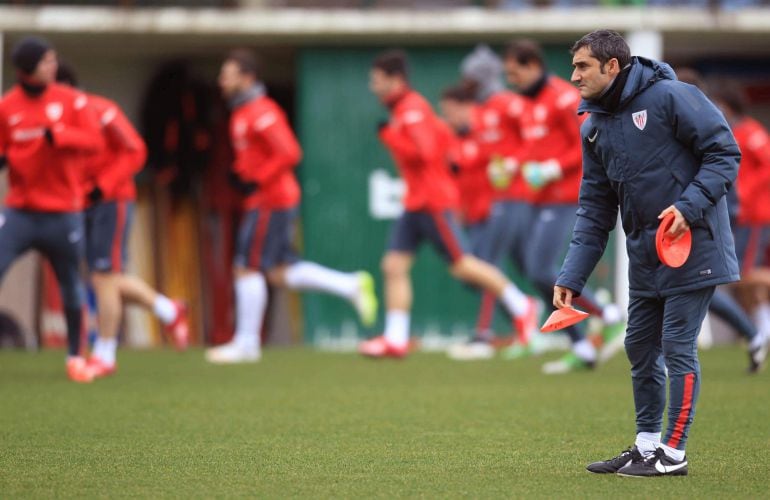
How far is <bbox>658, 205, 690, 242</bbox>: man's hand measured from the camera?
5.71m

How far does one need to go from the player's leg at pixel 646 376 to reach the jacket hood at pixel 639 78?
0.84 meters

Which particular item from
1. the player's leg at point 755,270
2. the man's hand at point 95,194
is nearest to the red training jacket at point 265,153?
the man's hand at point 95,194

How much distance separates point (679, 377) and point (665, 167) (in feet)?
2.87

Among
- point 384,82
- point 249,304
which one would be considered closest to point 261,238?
point 249,304

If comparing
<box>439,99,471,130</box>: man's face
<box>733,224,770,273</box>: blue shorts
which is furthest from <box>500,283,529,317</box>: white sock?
<box>439,99,471,130</box>: man's face

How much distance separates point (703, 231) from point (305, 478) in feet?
6.28

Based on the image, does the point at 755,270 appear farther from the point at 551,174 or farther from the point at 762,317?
the point at 551,174

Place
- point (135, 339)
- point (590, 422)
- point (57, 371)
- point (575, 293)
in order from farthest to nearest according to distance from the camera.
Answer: point (135, 339) < point (57, 371) < point (590, 422) < point (575, 293)

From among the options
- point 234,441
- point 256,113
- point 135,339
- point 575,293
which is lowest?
point 135,339

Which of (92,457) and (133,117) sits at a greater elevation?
(133,117)

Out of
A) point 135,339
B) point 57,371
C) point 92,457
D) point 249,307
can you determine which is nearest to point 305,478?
point 92,457

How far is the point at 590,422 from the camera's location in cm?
800

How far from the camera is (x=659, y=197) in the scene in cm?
598

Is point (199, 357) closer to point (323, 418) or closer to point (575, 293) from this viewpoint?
point (323, 418)
